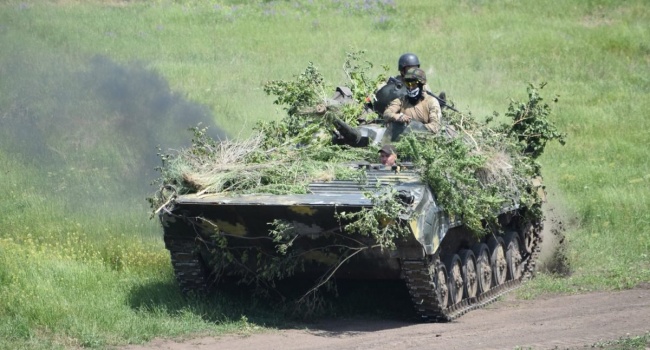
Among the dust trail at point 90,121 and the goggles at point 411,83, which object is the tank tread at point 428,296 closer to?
the goggles at point 411,83

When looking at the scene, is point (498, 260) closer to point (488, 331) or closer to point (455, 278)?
point (455, 278)

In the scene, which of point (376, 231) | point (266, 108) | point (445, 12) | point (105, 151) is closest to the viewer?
point (376, 231)

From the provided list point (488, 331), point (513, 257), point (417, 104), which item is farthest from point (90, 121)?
point (488, 331)

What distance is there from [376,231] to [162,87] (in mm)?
10789

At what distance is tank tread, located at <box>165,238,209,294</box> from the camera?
13438 millimetres

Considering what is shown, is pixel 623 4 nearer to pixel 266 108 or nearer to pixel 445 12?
pixel 445 12

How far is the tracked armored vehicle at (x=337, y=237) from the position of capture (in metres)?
12.5

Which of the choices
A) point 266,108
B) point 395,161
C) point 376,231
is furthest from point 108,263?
point 266,108

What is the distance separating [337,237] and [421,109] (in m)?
3.41

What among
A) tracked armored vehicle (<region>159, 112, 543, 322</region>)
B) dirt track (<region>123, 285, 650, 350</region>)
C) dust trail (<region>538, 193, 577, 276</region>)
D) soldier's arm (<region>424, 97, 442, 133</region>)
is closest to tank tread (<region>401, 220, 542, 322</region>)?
tracked armored vehicle (<region>159, 112, 543, 322</region>)

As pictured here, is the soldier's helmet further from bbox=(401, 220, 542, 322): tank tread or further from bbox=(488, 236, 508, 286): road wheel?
bbox=(401, 220, 542, 322): tank tread

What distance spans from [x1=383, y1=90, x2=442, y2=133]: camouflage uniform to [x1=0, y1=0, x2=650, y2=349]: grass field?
2.32 m

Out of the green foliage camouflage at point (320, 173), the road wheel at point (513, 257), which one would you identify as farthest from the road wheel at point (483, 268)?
the road wheel at point (513, 257)

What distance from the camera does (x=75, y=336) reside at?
12320mm
